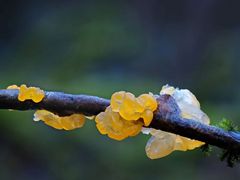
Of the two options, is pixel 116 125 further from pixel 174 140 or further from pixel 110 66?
pixel 110 66

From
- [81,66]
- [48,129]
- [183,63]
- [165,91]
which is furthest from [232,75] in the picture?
[165,91]

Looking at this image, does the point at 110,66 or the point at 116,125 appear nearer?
the point at 116,125

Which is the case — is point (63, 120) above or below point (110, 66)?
below

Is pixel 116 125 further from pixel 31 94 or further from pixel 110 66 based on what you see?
pixel 110 66

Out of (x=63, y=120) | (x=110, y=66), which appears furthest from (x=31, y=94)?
(x=110, y=66)

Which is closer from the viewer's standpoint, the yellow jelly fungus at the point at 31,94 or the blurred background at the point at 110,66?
the yellow jelly fungus at the point at 31,94

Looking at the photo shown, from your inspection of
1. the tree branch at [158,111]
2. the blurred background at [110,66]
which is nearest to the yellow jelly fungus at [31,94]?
the tree branch at [158,111]

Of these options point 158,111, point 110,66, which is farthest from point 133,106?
point 110,66

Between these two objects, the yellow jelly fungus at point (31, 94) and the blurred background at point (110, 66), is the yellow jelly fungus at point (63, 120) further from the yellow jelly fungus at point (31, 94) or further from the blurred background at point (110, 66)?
the blurred background at point (110, 66)

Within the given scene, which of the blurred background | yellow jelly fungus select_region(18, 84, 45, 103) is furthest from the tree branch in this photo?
the blurred background
